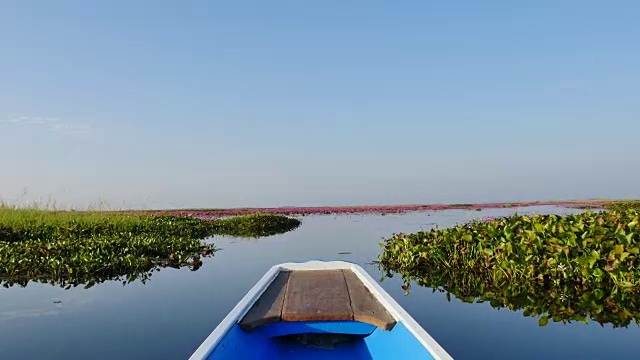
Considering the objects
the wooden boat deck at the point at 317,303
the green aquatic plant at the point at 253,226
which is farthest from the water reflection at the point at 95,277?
the green aquatic plant at the point at 253,226

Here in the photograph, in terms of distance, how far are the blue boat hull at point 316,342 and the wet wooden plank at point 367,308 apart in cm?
8

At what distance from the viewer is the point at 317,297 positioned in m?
4.73

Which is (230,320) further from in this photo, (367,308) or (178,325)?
(178,325)

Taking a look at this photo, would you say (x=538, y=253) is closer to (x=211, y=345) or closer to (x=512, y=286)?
(x=512, y=286)

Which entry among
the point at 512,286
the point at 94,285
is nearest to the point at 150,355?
the point at 94,285

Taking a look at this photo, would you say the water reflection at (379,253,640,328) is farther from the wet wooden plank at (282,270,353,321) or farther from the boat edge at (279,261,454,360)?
the wet wooden plank at (282,270,353,321)

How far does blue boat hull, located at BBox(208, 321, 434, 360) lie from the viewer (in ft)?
11.3

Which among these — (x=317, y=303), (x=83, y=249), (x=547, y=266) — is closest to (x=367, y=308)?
(x=317, y=303)

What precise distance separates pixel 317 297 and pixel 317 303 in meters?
0.27

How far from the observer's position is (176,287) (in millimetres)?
8070

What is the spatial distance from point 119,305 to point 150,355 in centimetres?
238

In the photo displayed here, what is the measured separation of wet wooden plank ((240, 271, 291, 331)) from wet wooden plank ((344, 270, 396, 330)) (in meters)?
0.78

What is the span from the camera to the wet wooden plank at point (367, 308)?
3877mm

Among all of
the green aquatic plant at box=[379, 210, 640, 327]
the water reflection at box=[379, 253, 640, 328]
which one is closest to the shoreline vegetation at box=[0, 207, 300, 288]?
the green aquatic plant at box=[379, 210, 640, 327]
